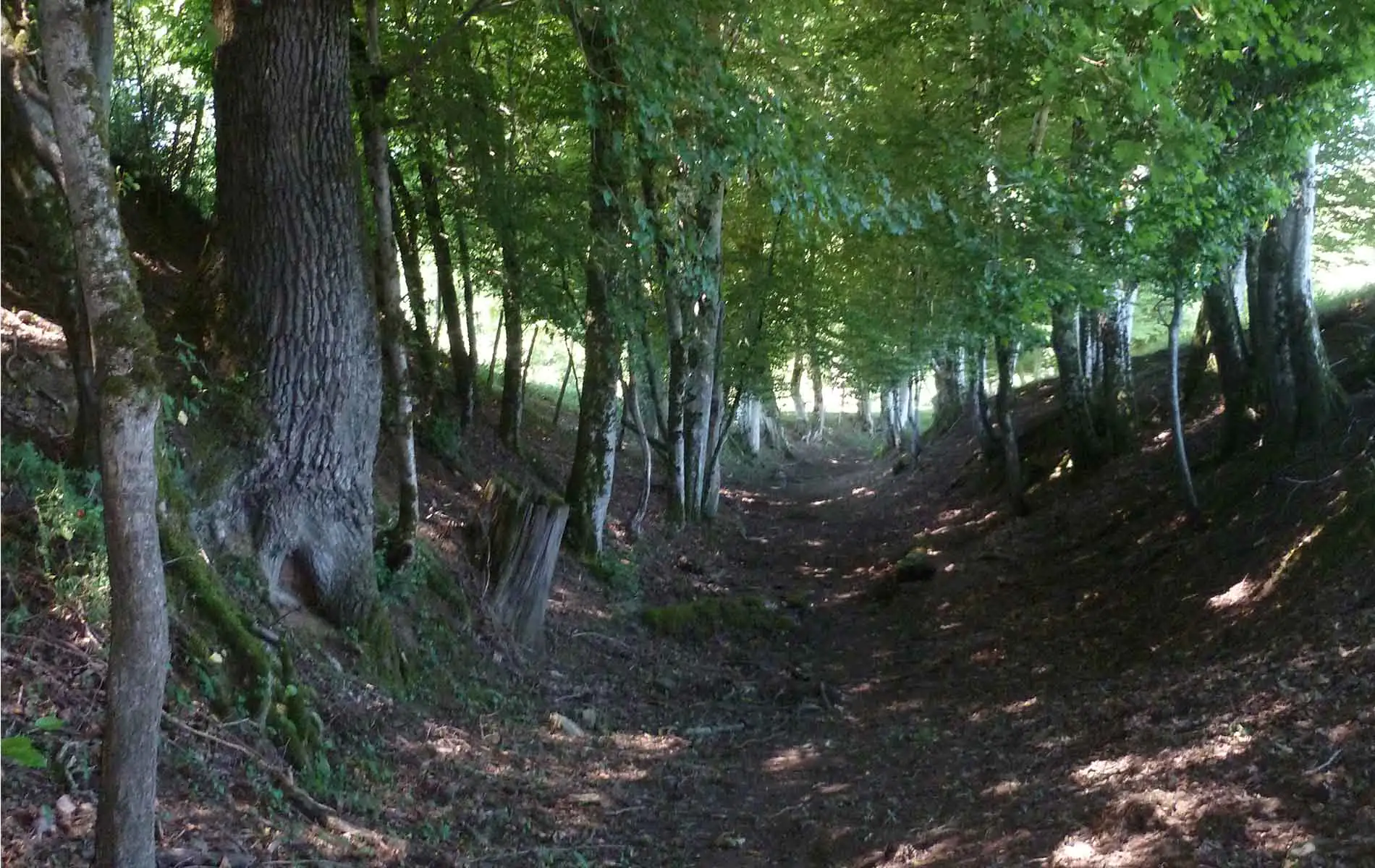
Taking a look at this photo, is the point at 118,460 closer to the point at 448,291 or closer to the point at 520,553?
Answer: the point at 520,553

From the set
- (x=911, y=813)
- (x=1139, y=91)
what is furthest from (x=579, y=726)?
(x=1139, y=91)

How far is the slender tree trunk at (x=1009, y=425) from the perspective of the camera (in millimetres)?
18641

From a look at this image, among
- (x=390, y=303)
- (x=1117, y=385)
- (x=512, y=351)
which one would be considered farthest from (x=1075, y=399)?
(x=390, y=303)

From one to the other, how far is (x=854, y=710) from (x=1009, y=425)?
369 inches

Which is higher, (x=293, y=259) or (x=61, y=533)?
(x=293, y=259)

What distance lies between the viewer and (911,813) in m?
7.88

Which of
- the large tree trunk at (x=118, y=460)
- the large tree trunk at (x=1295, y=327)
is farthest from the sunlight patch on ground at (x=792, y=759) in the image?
the large tree trunk at (x=1295, y=327)

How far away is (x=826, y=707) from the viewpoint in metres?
11.3

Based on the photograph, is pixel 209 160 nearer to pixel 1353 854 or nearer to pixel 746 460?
pixel 1353 854

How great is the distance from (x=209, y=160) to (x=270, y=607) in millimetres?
9186

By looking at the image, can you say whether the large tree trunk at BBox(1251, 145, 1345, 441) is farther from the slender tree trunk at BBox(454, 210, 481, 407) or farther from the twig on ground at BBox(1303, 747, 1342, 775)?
the slender tree trunk at BBox(454, 210, 481, 407)

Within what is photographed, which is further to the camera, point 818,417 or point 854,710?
point 818,417

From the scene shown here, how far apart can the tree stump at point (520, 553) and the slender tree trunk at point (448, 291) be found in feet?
15.5

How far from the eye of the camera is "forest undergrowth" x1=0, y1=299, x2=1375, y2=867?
565cm
